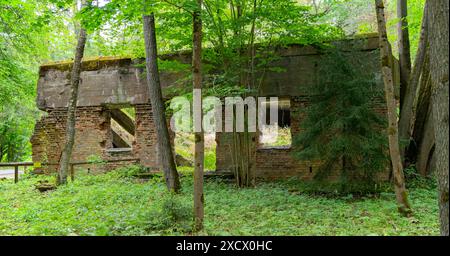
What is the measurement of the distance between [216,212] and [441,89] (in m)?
5.20

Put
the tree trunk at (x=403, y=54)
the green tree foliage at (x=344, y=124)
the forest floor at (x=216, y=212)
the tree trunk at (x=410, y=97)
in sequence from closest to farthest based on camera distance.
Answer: the forest floor at (x=216, y=212) → the green tree foliage at (x=344, y=124) → the tree trunk at (x=410, y=97) → the tree trunk at (x=403, y=54)

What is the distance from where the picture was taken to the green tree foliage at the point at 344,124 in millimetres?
8539

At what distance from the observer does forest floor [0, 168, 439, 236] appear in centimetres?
607

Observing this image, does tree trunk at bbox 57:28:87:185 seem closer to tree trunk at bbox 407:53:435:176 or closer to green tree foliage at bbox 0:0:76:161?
green tree foliage at bbox 0:0:76:161

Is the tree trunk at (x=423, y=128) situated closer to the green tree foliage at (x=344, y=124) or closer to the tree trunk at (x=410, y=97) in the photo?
the tree trunk at (x=410, y=97)

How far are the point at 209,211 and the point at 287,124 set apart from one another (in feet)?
55.7

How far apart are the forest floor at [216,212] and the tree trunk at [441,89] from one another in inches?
105

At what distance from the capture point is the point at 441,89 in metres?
3.21

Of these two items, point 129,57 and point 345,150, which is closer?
point 345,150

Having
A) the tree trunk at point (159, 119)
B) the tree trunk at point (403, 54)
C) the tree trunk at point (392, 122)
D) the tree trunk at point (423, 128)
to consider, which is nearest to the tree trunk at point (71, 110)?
the tree trunk at point (159, 119)
